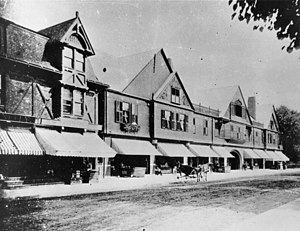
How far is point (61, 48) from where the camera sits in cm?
2148

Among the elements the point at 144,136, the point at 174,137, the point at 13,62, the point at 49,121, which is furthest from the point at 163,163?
the point at 13,62

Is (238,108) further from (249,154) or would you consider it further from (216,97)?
(249,154)

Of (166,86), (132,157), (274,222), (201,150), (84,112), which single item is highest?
(166,86)

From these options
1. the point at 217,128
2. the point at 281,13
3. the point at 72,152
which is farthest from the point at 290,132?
the point at 281,13

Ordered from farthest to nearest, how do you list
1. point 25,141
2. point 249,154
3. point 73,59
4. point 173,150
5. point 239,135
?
point 249,154
point 239,135
point 173,150
point 73,59
point 25,141

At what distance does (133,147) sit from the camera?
2809 cm

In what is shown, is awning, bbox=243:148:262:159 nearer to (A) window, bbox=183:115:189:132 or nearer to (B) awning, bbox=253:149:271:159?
(B) awning, bbox=253:149:271:159

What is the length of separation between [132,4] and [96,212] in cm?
948

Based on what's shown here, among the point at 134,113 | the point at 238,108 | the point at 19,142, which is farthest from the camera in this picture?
the point at 238,108

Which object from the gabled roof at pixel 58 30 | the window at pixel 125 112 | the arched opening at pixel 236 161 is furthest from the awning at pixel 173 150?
the arched opening at pixel 236 161

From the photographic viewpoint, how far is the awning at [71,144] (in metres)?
19.0

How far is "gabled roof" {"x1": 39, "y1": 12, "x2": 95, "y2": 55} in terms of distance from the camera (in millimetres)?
21406

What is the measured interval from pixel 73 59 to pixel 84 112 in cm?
371

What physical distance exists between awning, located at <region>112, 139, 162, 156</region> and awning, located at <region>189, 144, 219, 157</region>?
7589 millimetres
